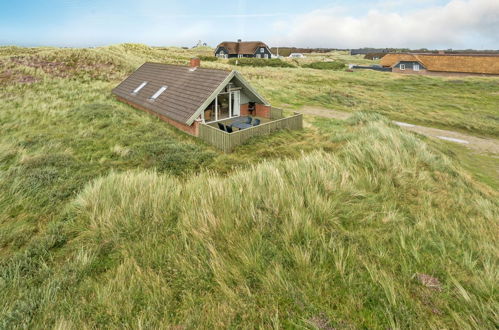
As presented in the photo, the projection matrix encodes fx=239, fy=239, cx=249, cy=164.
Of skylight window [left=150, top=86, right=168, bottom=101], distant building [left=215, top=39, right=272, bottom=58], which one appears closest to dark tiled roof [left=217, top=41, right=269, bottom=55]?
distant building [left=215, top=39, right=272, bottom=58]

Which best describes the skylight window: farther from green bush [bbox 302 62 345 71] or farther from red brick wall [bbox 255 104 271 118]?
green bush [bbox 302 62 345 71]

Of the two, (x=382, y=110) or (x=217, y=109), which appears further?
(x=382, y=110)

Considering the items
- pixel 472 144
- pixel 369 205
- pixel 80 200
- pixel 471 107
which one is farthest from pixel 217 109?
pixel 471 107

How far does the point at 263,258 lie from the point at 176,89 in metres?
16.6

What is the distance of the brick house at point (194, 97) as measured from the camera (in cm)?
1468

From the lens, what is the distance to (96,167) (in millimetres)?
9578

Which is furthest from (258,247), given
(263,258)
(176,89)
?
(176,89)

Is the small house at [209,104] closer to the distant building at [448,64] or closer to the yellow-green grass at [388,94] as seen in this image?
the yellow-green grass at [388,94]

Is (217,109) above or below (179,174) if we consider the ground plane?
above

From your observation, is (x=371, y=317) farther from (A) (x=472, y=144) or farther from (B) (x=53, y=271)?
(A) (x=472, y=144)

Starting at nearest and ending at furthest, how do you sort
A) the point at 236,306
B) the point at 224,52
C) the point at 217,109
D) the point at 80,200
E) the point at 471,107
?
1. the point at 236,306
2. the point at 80,200
3. the point at 217,109
4. the point at 471,107
5. the point at 224,52

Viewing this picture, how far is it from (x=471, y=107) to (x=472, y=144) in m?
18.1

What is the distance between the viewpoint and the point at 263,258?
3.51 m

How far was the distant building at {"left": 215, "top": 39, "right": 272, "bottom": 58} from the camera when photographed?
280 feet
